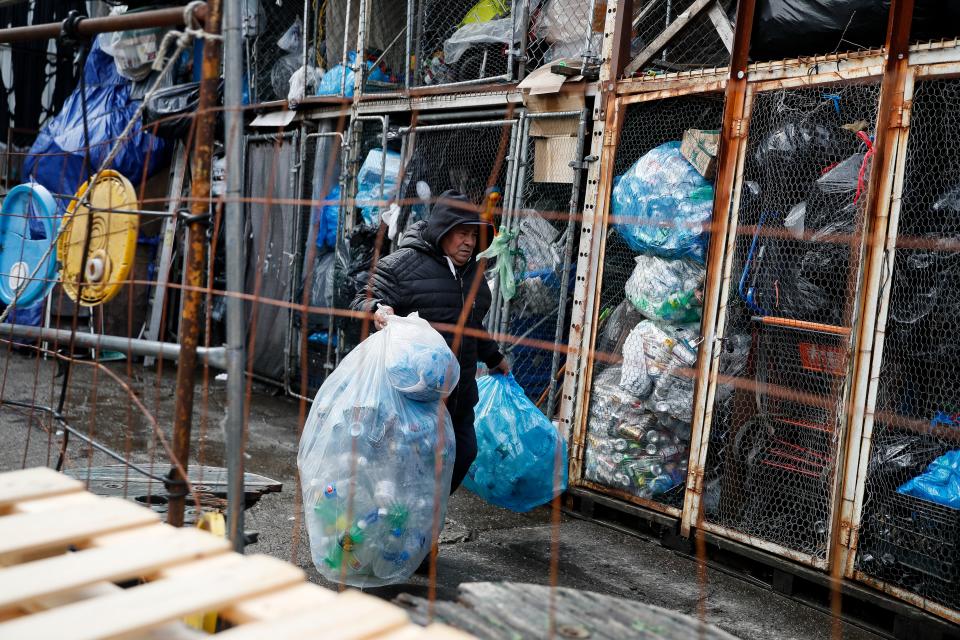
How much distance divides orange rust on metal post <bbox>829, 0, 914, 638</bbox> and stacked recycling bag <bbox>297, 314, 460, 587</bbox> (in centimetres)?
173

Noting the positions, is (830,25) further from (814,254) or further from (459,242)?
(459,242)

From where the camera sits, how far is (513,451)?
4406 mm

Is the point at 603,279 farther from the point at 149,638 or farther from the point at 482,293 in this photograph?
the point at 149,638

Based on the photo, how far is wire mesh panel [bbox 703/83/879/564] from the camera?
3996 mm

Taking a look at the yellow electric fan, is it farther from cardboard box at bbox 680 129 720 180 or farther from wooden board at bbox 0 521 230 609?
cardboard box at bbox 680 129 720 180

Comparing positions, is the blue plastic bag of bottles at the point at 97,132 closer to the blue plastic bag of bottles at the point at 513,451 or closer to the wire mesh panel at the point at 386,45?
the wire mesh panel at the point at 386,45

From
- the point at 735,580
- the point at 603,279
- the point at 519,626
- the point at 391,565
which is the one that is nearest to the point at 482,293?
the point at 603,279

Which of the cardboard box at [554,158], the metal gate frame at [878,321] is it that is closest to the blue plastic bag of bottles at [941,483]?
the metal gate frame at [878,321]

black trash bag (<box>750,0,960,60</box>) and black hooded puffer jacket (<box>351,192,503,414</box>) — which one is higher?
black trash bag (<box>750,0,960,60</box>)

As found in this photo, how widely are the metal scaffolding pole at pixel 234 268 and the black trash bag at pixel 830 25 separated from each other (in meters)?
2.75

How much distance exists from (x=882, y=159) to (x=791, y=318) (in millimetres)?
807

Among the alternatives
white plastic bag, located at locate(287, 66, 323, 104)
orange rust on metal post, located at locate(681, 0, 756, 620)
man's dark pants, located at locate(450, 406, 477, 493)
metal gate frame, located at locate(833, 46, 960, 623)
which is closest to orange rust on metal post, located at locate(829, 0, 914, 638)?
metal gate frame, located at locate(833, 46, 960, 623)

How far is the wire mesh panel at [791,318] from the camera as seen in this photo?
400 cm

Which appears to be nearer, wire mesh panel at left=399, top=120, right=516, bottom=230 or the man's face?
the man's face
